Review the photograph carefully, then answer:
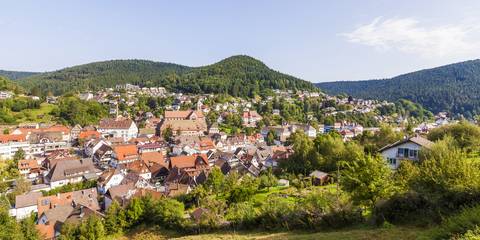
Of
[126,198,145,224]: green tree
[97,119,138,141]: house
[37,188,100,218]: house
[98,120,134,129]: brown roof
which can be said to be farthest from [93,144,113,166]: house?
[126,198,145,224]: green tree

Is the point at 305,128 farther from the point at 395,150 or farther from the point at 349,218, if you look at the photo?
the point at 349,218

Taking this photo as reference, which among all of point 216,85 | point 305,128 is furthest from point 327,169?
point 216,85

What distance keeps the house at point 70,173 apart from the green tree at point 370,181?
43651 mm

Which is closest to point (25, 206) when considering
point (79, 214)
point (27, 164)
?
point (79, 214)

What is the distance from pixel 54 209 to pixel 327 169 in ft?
119

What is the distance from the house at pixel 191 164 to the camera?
4288 cm

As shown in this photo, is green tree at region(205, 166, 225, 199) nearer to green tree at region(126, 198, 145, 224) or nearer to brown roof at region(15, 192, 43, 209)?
green tree at region(126, 198, 145, 224)

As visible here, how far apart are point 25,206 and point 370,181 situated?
4138cm

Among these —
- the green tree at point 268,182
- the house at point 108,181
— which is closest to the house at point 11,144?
the house at point 108,181

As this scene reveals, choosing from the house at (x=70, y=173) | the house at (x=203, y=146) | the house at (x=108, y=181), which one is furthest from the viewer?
the house at (x=203, y=146)

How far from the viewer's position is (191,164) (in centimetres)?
4391

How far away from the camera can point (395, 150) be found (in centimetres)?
2412

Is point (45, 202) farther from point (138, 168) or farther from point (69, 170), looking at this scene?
point (138, 168)

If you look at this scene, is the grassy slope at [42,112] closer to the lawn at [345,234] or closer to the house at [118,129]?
the house at [118,129]
